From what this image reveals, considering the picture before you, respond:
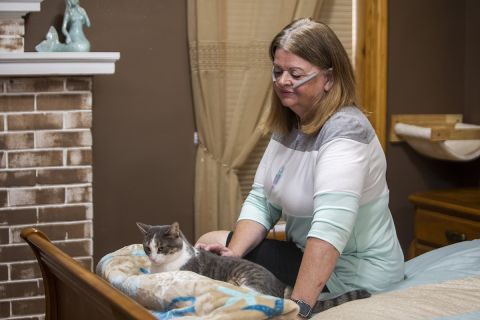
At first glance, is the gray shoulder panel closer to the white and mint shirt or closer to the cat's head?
the white and mint shirt

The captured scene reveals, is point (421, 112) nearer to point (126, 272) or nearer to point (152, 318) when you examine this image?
point (126, 272)

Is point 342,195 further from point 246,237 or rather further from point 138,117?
point 138,117

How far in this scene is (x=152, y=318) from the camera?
1.39m

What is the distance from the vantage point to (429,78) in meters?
4.29

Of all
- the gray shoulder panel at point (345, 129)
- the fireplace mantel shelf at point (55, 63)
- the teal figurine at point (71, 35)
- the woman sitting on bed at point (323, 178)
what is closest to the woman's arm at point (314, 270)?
the woman sitting on bed at point (323, 178)

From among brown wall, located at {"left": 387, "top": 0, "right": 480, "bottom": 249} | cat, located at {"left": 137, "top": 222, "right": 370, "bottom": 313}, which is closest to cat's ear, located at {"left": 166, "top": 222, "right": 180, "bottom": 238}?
cat, located at {"left": 137, "top": 222, "right": 370, "bottom": 313}

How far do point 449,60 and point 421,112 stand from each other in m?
0.33

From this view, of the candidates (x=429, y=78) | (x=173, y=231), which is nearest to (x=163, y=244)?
(x=173, y=231)

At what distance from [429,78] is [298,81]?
2223 mm

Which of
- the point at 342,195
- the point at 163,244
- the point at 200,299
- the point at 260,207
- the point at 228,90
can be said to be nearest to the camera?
the point at 200,299

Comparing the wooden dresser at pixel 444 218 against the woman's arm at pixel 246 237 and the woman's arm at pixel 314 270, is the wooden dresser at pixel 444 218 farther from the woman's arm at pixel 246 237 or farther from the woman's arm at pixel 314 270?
the woman's arm at pixel 314 270

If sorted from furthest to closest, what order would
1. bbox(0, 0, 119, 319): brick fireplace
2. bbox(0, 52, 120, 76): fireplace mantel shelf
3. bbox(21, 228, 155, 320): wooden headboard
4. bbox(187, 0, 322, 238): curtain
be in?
bbox(187, 0, 322, 238): curtain, bbox(0, 0, 119, 319): brick fireplace, bbox(0, 52, 120, 76): fireplace mantel shelf, bbox(21, 228, 155, 320): wooden headboard

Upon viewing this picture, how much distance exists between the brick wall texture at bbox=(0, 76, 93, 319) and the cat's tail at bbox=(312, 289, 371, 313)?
1.63 metres

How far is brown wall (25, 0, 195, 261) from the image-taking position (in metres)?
3.66
